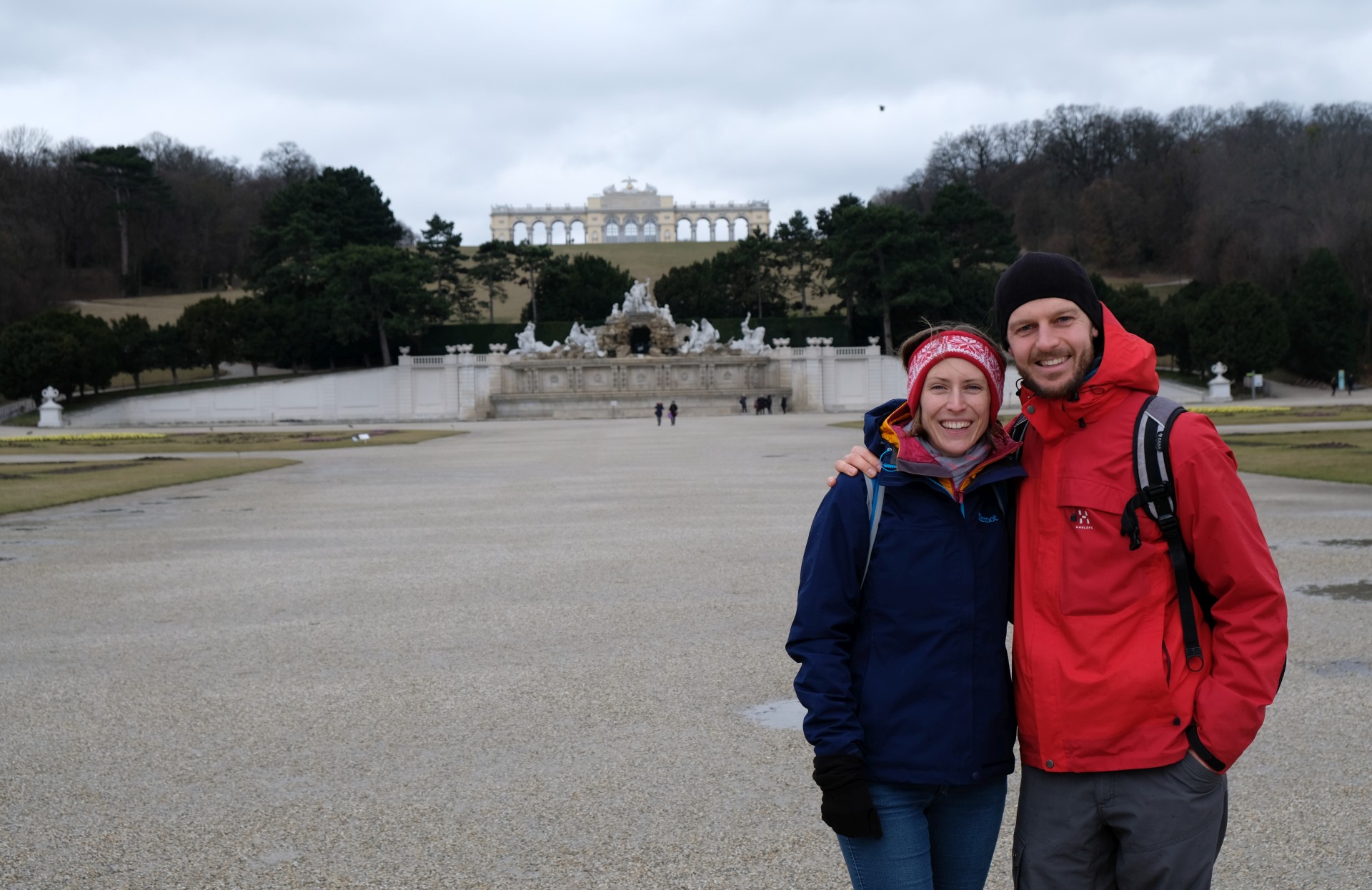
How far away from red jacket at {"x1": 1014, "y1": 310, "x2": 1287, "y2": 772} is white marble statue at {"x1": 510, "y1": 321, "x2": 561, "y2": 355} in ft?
216

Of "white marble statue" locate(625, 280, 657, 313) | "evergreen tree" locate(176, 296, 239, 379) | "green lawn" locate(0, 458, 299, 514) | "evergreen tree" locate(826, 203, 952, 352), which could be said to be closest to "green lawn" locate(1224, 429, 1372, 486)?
"green lawn" locate(0, 458, 299, 514)

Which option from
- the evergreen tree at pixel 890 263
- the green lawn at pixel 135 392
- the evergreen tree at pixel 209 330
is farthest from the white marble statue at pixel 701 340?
the evergreen tree at pixel 209 330

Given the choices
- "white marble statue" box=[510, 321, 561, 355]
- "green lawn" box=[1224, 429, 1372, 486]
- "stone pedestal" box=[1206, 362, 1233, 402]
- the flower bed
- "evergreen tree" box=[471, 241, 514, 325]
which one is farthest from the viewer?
"evergreen tree" box=[471, 241, 514, 325]

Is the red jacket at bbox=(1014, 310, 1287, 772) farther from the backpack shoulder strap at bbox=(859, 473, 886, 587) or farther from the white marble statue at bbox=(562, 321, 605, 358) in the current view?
the white marble statue at bbox=(562, 321, 605, 358)

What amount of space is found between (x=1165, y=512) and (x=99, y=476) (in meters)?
24.5

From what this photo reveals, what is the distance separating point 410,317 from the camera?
67312mm

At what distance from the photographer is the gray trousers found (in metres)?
3.06

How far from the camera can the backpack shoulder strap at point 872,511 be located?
3.24 meters

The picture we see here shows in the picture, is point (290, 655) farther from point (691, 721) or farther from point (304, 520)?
point (304, 520)

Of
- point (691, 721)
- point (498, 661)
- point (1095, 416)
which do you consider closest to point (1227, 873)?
point (1095, 416)

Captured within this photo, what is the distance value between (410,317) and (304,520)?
52234 mm

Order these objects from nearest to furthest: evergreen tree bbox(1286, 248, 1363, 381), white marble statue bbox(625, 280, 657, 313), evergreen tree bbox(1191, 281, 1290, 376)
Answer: evergreen tree bbox(1191, 281, 1290, 376)
evergreen tree bbox(1286, 248, 1363, 381)
white marble statue bbox(625, 280, 657, 313)

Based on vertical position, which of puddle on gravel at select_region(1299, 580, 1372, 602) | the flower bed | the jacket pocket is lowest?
the flower bed

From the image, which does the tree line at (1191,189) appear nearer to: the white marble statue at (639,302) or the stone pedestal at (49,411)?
the white marble statue at (639,302)
